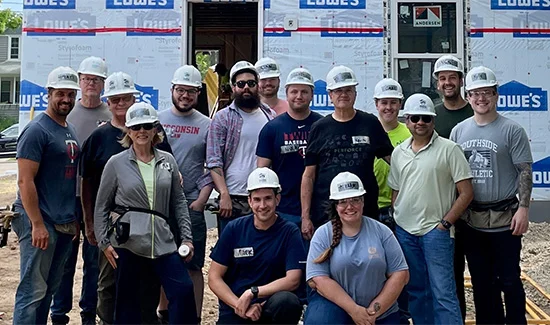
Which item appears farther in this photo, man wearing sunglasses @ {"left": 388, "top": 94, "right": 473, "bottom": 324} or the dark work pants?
A: the dark work pants

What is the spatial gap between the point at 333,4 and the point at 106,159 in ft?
16.0

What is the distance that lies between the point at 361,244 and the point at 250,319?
836 mm

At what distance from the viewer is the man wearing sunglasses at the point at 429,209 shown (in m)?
4.00

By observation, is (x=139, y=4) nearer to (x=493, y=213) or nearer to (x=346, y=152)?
(x=346, y=152)

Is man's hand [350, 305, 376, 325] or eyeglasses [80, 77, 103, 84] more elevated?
eyeglasses [80, 77, 103, 84]

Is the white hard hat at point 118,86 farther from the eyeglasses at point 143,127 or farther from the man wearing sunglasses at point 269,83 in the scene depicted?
the man wearing sunglasses at point 269,83

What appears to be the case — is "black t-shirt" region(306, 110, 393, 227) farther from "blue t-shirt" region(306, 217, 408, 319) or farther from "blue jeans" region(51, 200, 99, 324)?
"blue jeans" region(51, 200, 99, 324)

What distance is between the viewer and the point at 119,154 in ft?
12.9

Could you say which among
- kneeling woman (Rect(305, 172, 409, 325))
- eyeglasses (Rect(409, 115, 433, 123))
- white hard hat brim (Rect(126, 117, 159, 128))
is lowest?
kneeling woman (Rect(305, 172, 409, 325))

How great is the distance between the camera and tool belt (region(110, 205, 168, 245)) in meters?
3.80

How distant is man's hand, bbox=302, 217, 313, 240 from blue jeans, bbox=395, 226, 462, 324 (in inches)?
24.7

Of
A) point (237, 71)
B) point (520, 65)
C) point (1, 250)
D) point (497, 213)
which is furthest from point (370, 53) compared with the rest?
point (1, 250)

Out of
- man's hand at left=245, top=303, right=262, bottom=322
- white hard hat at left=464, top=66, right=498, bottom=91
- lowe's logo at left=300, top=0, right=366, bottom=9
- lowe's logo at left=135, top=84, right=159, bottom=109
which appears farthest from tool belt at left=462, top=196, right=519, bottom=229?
lowe's logo at left=135, top=84, right=159, bottom=109

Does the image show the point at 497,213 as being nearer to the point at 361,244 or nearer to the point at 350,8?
the point at 361,244
